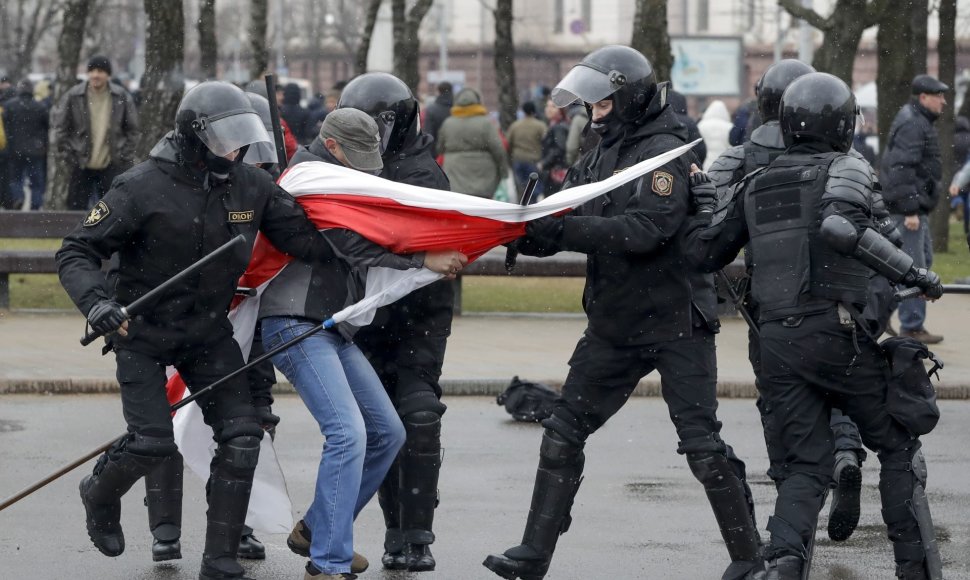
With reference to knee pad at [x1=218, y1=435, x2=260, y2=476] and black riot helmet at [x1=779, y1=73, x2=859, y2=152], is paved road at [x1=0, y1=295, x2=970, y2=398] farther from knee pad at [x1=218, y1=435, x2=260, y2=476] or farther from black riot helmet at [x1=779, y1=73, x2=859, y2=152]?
black riot helmet at [x1=779, y1=73, x2=859, y2=152]

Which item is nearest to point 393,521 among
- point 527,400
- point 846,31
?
point 527,400

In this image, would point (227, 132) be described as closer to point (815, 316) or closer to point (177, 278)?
point (177, 278)

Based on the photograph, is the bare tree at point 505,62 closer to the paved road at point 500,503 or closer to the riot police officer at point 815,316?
the paved road at point 500,503

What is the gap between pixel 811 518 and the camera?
219 inches

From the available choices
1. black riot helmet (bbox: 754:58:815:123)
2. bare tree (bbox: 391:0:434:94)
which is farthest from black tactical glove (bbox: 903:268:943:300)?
bare tree (bbox: 391:0:434:94)

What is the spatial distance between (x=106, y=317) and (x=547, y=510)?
5.58 ft

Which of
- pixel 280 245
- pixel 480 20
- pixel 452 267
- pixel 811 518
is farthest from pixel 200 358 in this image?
pixel 480 20

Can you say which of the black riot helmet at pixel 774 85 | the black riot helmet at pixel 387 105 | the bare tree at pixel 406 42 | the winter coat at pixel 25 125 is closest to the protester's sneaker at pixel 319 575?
the black riot helmet at pixel 387 105

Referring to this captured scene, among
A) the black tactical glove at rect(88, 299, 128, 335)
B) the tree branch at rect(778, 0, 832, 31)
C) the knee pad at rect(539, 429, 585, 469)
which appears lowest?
the knee pad at rect(539, 429, 585, 469)

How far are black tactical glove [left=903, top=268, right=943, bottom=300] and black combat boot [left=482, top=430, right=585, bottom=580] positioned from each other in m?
1.32

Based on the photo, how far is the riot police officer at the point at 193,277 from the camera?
222 inches

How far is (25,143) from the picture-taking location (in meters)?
21.2

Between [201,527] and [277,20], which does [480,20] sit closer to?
[277,20]

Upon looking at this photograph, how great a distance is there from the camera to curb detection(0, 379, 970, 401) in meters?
10.4
